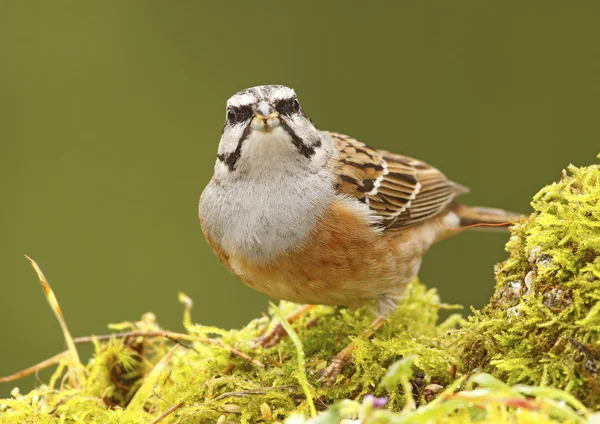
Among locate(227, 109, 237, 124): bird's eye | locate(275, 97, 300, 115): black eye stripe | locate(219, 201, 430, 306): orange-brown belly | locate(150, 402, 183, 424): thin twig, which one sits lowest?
locate(150, 402, 183, 424): thin twig

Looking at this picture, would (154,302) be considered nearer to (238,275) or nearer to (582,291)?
(238,275)

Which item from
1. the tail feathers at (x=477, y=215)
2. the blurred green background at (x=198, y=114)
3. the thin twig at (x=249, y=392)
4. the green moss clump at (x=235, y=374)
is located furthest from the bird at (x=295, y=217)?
the blurred green background at (x=198, y=114)

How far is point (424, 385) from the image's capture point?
3.17m

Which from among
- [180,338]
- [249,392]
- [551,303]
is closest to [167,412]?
[249,392]

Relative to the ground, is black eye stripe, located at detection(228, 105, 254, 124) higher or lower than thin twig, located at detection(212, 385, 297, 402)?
higher

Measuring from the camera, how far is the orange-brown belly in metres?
3.84

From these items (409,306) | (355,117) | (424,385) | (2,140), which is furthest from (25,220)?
(424,385)

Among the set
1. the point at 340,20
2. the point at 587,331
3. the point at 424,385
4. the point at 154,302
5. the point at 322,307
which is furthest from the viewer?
Result: the point at 340,20

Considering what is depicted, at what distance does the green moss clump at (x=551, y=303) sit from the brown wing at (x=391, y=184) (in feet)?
4.18

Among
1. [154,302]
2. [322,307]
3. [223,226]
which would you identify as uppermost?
[223,226]

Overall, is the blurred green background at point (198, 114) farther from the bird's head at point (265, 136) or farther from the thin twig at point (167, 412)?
the thin twig at point (167, 412)

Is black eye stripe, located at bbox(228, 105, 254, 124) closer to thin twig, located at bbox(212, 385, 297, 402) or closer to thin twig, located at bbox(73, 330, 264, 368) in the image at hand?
thin twig, located at bbox(73, 330, 264, 368)

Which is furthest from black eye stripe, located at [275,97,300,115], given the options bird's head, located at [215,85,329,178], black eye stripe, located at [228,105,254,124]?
black eye stripe, located at [228,105,254,124]

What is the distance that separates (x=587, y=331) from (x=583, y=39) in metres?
6.65
